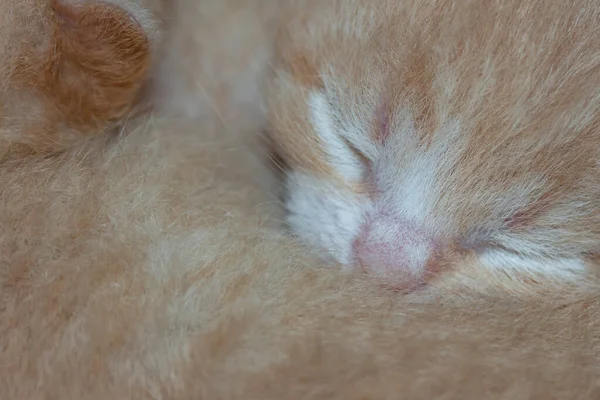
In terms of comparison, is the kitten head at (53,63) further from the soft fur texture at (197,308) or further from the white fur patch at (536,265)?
the white fur patch at (536,265)

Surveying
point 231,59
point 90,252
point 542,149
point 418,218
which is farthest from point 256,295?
point 231,59

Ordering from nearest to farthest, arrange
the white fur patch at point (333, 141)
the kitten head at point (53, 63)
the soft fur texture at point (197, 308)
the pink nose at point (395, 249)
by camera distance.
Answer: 1. the soft fur texture at point (197, 308)
2. the kitten head at point (53, 63)
3. the pink nose at point (395, 249)
4. the white fur patch at point (333, 141)

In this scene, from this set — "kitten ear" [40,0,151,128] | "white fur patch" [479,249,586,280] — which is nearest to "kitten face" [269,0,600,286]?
"white fur patch" [479,249,586,280]

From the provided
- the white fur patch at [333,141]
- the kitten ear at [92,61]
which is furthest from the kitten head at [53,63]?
the white fur patch at [333,141]

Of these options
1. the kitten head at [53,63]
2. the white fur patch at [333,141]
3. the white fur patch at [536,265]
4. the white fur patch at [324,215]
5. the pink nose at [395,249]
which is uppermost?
the kitten head at [53,63]

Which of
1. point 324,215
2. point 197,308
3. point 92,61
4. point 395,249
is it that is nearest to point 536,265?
point 395,249

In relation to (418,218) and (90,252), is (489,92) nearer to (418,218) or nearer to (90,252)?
(418,218)

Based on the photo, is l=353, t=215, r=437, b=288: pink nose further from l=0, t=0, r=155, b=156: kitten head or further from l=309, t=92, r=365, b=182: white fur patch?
l=0, t=0, r=155, b=156: kitten head

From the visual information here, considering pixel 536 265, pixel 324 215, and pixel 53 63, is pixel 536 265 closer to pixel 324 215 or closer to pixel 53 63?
pixel 324 215
